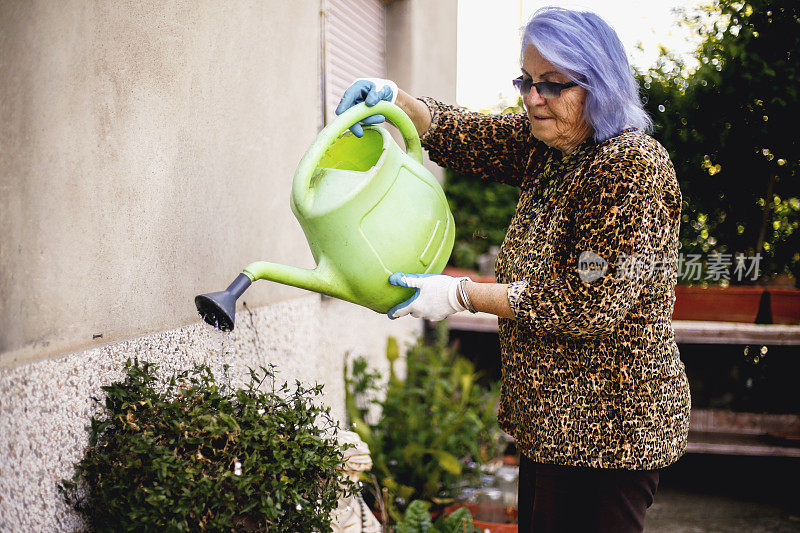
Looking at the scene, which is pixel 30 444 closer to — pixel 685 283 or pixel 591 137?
pixel 591 137

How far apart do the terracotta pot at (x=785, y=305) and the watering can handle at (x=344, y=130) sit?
2.79 meters

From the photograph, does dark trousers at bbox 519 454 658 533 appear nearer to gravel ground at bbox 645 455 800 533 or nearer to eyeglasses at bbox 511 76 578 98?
eyeglasses at bbox 511 76 578 98

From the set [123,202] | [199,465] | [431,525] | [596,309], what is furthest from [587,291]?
[431,525]

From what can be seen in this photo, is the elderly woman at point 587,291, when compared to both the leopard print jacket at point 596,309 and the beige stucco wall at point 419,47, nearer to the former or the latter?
the leopard print jacket at point 596,309

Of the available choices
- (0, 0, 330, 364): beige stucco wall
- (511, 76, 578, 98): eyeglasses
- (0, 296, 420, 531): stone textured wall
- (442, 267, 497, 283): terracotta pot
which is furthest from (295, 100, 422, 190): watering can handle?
(442, 267, 497, 283): terracotta pot

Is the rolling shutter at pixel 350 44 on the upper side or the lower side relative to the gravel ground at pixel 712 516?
upper

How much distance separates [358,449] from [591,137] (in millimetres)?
1103

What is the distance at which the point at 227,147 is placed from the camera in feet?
6.42

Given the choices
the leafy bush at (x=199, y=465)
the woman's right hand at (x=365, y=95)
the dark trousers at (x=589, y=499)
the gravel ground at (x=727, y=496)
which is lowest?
the gravel ground at (x=727, y=496)

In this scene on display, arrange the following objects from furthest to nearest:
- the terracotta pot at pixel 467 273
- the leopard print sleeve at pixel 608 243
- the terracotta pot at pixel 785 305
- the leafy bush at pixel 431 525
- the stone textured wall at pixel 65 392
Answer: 1. the terracotta pot at pixel 467 273
2. the terracotta pot at pixel 785 305
3. the leafy bush at pixel 431 525
4. the leopard print sleeve at pixel 608 243
5. the stone textured wall at pixel 65 392

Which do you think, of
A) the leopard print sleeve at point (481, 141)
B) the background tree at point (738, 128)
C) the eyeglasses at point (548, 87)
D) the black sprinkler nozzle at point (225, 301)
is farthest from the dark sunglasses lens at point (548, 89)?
the background tree at point (738, 128)

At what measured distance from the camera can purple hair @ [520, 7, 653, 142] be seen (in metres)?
1.46

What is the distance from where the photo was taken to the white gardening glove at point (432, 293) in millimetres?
1474

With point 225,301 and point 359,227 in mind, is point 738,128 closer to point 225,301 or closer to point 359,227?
point 359,227
